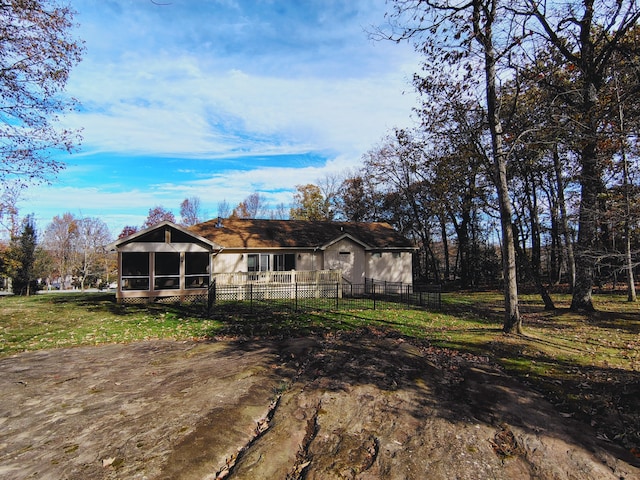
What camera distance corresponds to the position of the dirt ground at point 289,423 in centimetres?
371

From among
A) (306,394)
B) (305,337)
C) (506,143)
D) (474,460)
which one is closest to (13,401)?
(306,394)

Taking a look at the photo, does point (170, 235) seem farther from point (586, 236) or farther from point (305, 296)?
point (586, 236)

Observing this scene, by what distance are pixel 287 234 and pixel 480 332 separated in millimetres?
15925

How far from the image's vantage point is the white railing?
20.1 m

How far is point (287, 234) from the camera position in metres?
24.2

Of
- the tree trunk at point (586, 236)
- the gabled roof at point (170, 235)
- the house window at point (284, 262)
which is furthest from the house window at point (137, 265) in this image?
the tree trunk at point (586, 236)

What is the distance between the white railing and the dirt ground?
12459 millimetres

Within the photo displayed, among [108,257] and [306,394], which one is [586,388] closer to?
[306,394]

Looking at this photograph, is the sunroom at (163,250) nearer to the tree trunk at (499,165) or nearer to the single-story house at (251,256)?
the single-story house at (251,256)

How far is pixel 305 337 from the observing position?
989 cm

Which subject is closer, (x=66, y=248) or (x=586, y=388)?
(x=586, y=388)

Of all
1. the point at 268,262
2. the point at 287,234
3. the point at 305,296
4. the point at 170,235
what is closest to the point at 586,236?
the point at 305,296

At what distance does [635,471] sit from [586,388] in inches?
99.0

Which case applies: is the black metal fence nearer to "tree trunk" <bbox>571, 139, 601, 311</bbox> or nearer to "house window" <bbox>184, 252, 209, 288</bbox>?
"house window" <bbox>184, 252, 209, 288</bbox>
